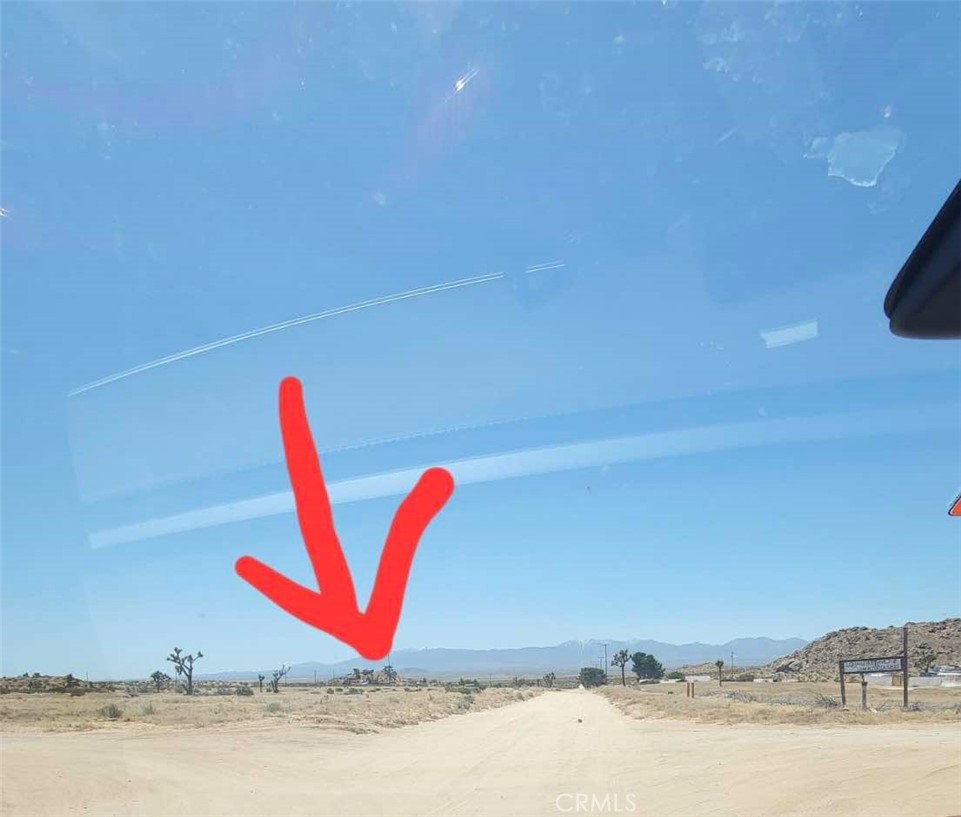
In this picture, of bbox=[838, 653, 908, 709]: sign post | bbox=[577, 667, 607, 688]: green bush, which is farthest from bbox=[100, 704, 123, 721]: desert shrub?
bbox=[577, 667, 607, 688]: green bush

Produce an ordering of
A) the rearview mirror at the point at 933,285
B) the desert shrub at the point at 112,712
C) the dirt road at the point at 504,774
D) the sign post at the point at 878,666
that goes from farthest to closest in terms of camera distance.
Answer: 1. the desert shrub at the point at 112,712
2. the sign post at the point at 878,666
3. the dirt road at the point at 504,774
4. the rearview mirror at the point at 933,285

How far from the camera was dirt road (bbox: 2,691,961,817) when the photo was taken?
554 inches

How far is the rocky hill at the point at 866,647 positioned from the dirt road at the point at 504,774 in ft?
292

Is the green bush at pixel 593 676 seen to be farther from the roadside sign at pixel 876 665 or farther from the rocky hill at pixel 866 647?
the roadside sign at pixel 876 665

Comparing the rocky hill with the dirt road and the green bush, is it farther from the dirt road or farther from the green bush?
the dirt road

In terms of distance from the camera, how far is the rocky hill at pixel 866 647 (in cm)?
11106

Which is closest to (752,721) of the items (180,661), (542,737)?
(542,737)

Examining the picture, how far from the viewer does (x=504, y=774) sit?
18.0m

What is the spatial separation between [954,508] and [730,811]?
7603 millimetres

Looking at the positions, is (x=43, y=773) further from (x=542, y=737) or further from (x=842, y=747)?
(x=842, y=747)

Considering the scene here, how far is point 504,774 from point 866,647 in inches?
4641

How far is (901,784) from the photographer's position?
47.7ft

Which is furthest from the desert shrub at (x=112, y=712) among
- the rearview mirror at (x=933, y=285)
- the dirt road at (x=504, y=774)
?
the rearview mirror at (x=933, y=285)

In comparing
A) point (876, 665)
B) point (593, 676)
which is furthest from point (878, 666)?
point (593, 676)
